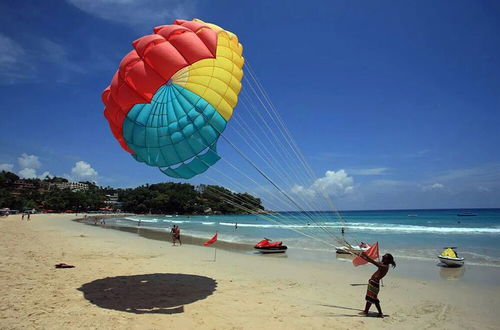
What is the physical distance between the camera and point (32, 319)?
5.52 metres

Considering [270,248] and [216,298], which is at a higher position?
[270,248]

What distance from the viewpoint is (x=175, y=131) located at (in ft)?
26.1

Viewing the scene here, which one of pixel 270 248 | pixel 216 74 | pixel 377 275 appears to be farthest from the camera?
pixel 270 248

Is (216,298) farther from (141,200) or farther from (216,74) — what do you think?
(141,200)

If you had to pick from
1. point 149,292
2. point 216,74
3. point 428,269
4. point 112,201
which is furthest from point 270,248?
point 112,201

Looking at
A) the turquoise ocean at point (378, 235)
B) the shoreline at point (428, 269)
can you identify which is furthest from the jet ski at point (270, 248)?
the turquoise ocean at point (378, 235)

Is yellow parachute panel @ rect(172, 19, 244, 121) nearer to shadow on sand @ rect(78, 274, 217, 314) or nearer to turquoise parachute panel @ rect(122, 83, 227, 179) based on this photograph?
turquoise parachute panel @ rect(122, 83, 227, 179)

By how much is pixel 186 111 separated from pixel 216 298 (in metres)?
4.49

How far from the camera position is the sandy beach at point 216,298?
5871 millimetres

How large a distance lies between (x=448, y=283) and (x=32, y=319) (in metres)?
11.2

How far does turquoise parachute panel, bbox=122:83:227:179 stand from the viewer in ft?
25.4

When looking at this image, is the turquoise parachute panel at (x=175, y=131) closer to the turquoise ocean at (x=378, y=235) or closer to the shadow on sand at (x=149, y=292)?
the turquoise ocean at (x=378, y=235)

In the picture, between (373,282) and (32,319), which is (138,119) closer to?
(32,319)

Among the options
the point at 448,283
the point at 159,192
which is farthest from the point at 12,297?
the point at 159,192
